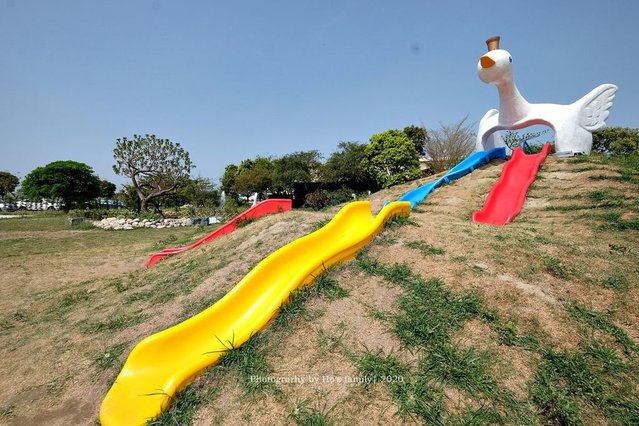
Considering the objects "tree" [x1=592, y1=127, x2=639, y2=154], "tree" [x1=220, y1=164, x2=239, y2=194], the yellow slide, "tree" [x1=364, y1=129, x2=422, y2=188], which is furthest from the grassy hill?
"tree" [x1=220, y1=164, x2=239, y2=194]

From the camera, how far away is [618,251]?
16.1 ft

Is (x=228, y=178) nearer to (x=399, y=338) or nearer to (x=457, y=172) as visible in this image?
(x=457, y=172)

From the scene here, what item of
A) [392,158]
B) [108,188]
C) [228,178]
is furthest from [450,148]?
[108,188]

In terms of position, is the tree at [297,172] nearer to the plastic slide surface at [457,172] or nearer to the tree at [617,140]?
the plastic slide surface at [457,172]

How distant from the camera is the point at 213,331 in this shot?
342 centimetres

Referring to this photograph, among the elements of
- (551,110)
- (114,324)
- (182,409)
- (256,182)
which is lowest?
(182,409)

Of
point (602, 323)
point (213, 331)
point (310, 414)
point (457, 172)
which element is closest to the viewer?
point (310, 414)

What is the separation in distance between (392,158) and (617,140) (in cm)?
2426

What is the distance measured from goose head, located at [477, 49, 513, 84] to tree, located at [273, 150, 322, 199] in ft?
68.9

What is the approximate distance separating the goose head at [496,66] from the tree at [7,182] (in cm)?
7339

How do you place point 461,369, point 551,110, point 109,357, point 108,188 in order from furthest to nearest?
point 108,188
point 551,110
point 109,357
point 461,369

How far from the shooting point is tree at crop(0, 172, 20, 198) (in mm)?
55562

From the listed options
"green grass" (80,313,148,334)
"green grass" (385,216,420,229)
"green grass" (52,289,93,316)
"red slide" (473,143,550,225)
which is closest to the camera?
"green grass" (80,313,148,334)

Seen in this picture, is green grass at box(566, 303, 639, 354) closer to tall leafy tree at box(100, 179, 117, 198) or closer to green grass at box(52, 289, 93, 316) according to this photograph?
green grass at box(52, 289, 93, 316)
